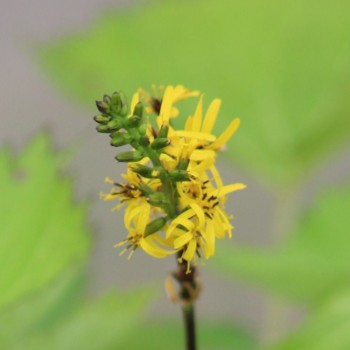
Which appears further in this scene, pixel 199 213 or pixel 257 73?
pixel 257 73

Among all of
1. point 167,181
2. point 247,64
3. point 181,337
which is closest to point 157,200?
point 167,181

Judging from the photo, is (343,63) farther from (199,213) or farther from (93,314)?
(199,213)

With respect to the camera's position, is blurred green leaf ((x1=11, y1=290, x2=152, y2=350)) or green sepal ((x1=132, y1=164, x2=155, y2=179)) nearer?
green sepal ((x1=132, y1=164, x2=155, y2=179))

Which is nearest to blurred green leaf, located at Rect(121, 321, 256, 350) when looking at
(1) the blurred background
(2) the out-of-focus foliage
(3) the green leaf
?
(1) the blurred background

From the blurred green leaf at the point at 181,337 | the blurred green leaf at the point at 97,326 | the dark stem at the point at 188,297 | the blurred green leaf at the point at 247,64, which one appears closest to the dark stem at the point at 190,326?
the dark stem at the point at 188,297

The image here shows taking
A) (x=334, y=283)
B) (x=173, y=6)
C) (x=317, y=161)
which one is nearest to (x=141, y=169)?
(x=334, y=283)

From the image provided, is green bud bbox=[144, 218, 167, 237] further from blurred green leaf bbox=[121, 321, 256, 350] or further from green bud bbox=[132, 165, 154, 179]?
blurred green leaf bbox=[121, 321, 256, 350]

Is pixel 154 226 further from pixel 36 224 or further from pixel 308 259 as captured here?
pixel 308 259
